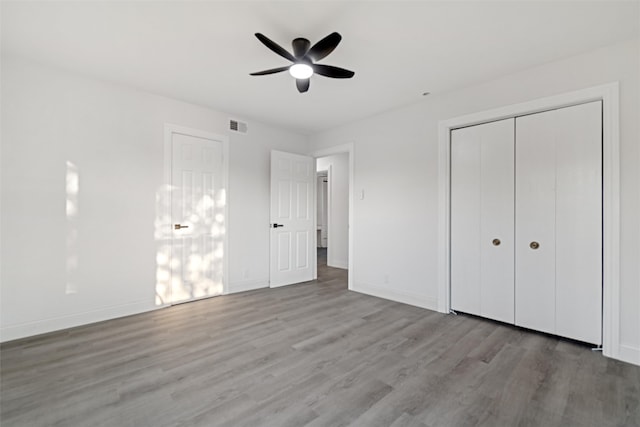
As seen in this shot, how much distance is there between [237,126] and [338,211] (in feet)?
10.7

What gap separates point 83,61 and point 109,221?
163cm

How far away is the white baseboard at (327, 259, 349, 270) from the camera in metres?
6.49

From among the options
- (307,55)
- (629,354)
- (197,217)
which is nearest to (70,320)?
(197,217)

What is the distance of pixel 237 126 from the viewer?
4398 millimetres

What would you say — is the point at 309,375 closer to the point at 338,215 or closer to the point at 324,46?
the point at 324,46

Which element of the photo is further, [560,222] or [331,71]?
[560,222]

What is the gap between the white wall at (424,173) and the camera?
95.4 inches

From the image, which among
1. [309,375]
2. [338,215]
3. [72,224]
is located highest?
[338,215]

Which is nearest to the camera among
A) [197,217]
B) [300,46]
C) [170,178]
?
[300,46]

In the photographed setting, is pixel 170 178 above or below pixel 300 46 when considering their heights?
below

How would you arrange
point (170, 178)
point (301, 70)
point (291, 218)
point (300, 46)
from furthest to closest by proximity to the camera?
point (291, 218)
point (170, 178)
point (301, 70)
point (300, 46)

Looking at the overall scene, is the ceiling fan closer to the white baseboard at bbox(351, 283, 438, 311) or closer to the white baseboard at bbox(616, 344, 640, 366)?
the white baseboard at bbox(351, 283, 438, 311)

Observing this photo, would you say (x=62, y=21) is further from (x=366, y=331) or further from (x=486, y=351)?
(x=486, y=351)

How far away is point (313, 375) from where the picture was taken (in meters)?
2.16
